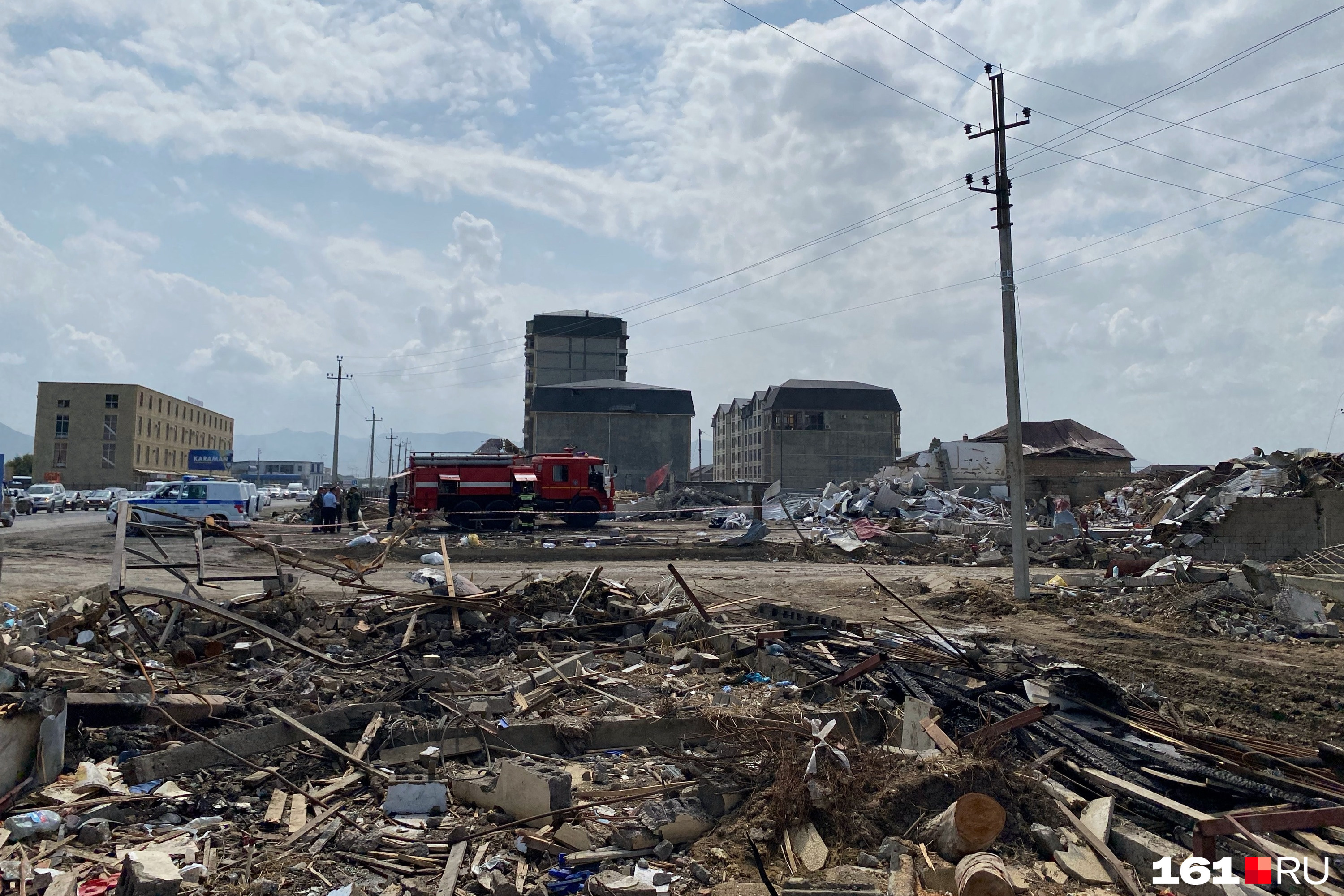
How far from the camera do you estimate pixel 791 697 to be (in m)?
8.20

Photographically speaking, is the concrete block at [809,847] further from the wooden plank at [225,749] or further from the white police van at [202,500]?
the white police van at [202,500]

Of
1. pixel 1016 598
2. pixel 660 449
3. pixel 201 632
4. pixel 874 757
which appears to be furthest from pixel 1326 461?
pixel 660 449

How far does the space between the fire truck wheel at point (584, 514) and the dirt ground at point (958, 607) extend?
1890mm

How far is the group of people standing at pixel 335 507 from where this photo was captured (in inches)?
1162

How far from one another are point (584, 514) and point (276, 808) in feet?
81.8

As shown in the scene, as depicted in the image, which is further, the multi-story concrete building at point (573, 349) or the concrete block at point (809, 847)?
the multi-story concrete building at point (573, 349)

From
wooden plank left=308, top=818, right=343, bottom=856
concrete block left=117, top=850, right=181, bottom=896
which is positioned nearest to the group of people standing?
wooden plank left=308, top=818, right=343, bottom=856

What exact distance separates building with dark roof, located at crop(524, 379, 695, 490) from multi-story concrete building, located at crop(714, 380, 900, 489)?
916 centimetres

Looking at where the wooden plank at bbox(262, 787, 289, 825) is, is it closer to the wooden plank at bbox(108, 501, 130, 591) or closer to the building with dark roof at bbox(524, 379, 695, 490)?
the wooden plank at bbox(108, 501, 130, 591)

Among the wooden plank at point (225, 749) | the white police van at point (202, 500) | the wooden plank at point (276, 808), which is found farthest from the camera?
the white police van at point (202, 500)

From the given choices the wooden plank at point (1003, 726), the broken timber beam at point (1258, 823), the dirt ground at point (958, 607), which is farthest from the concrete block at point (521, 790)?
the dirt ground at point (958, 607)

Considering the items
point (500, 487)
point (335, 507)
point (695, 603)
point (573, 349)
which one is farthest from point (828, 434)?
point (695, 603)

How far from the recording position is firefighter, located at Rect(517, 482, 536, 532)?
29.1 metres

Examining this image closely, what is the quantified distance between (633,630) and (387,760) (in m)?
4.90
